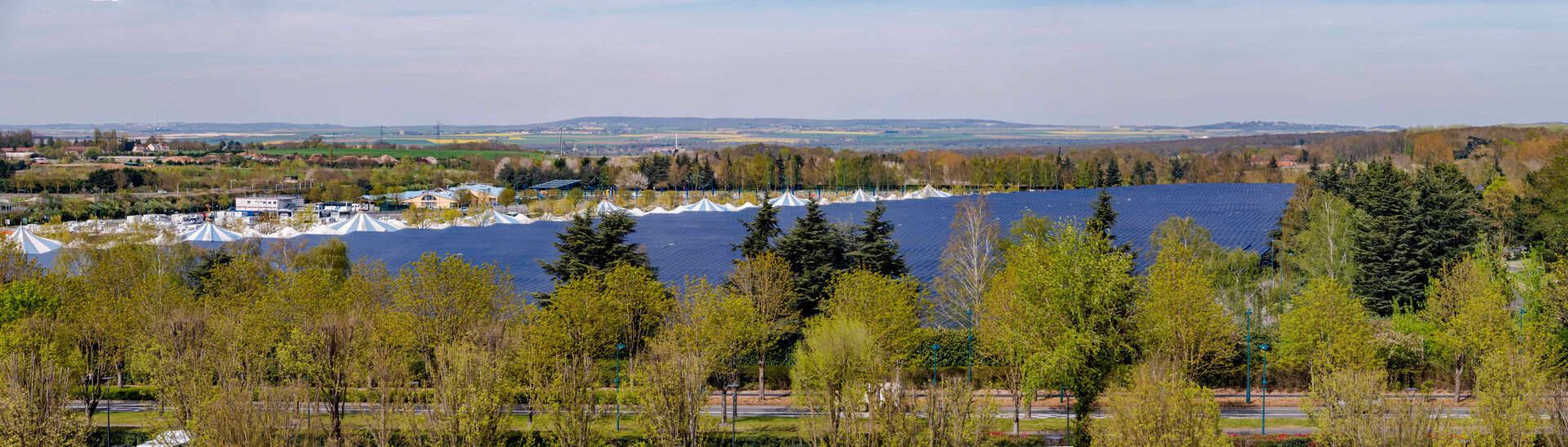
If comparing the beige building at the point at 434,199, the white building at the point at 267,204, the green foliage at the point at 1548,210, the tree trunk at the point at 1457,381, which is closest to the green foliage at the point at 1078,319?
the tree trunk at the point at 1457,381

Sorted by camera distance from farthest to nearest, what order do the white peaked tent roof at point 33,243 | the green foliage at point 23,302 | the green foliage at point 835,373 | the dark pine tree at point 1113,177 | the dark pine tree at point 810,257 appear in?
the dark pine tree at point 1113,177 < the white peaked tent roof at point 33,243 < the dark pine tree at point 810,257 < the green foliage at point 23,302 < the green foliage at point 835,373

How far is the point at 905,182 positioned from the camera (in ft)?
580

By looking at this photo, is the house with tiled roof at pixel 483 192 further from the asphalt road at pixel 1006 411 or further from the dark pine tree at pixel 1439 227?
the dark pine tree at pixel 1439 227

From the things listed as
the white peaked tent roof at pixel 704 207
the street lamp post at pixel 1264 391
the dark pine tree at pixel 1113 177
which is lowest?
the street lamp post at pixel 1264 391

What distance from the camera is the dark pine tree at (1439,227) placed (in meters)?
53.9

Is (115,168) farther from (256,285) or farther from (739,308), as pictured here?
(739,308)

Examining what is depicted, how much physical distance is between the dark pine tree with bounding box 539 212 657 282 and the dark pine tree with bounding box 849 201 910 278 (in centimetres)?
945

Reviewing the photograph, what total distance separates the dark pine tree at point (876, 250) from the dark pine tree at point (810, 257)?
1.17m

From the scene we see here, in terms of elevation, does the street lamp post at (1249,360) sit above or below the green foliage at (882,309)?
below

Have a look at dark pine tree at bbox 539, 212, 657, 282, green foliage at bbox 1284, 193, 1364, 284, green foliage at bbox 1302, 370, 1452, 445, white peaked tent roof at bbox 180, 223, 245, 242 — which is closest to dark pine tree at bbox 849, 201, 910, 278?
dark pine tree at bbox 539, 212, 657, 282

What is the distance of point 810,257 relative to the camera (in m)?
47.4

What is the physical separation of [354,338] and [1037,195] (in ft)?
250

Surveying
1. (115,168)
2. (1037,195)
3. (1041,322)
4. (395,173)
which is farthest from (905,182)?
(1041,322)

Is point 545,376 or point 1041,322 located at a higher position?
point 1041,322
